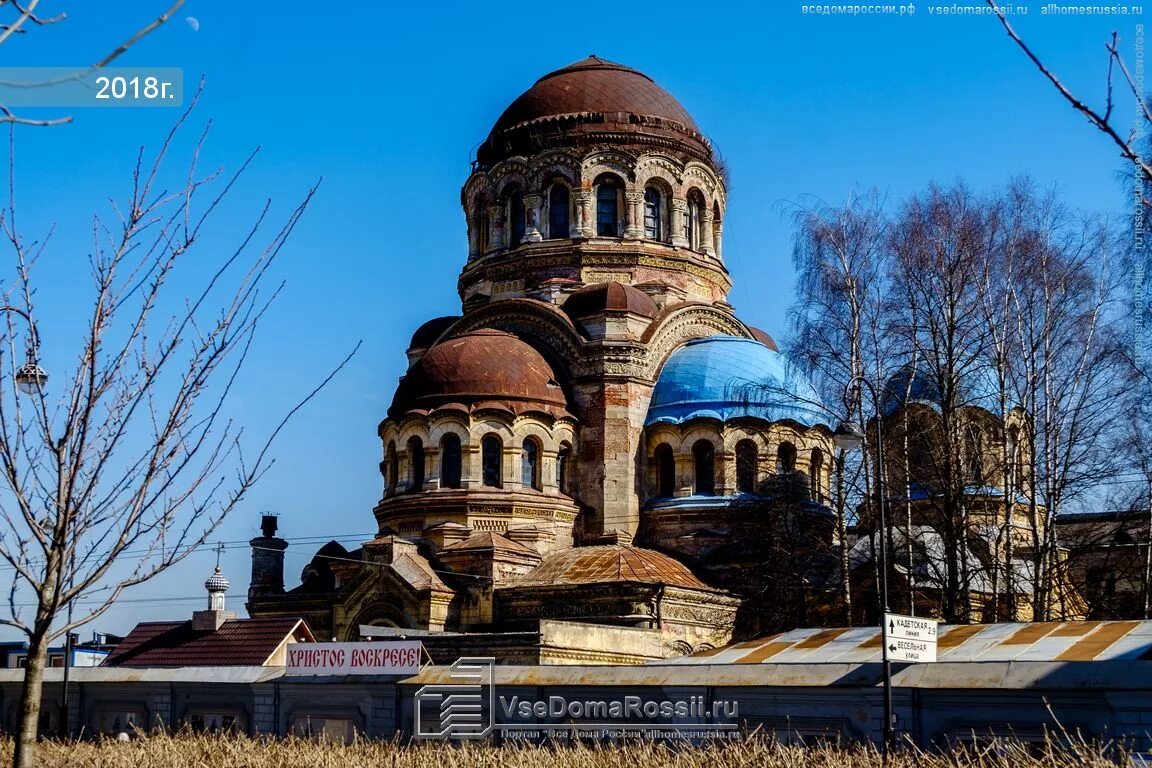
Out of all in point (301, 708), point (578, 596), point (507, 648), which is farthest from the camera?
point (578, 596)

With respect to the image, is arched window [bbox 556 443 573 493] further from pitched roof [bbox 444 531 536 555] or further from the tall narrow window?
the tall narrow window

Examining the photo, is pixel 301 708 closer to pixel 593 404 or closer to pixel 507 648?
pixel 507 648

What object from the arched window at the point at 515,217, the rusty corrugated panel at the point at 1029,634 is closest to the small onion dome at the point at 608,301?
the arched window at the point at 515,217

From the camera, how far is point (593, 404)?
32.9 m

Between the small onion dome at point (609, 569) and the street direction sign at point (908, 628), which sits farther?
the small onion dome at point (609, 569)

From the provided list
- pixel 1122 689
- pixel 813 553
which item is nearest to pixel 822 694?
pixel 1122 689

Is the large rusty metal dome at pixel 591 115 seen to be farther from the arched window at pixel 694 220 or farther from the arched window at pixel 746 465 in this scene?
the arched window at pixel 746 465

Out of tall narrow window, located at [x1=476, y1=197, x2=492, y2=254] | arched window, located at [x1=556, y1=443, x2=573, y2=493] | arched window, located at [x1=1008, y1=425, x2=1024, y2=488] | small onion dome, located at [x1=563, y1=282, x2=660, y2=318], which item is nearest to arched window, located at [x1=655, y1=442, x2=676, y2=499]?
arched window, located at [x1=556, y1=443, x2=573, y2=493]

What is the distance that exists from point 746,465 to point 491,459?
6.08 metres

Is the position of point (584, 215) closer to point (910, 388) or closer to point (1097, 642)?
point (910, 388)

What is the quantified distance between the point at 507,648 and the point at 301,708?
877 centimetres

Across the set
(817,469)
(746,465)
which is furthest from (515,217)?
(817,469)

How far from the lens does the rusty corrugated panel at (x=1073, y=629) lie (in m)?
18.0

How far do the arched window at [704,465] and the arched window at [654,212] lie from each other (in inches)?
278
